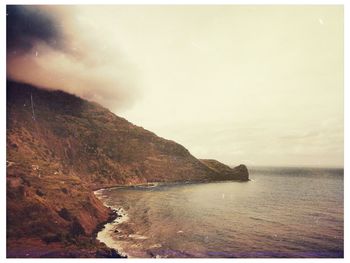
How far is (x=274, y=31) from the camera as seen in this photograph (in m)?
14.2

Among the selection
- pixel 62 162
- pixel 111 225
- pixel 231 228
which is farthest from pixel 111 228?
pixel 231 228

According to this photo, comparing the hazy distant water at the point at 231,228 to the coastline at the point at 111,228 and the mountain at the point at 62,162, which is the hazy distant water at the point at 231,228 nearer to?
the coastline at the point at 111,228

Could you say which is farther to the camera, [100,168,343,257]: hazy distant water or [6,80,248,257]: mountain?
[100,168,343,257]: hazy distant water

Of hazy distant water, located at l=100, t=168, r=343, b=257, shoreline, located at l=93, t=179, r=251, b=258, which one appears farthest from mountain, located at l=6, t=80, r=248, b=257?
hazy distant water, located at l=100, t=168, r=343, b=257

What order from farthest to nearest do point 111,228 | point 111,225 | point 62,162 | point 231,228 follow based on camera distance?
1. point 62,162
2. point 111,225
3. point 231,228
4. point 111,228

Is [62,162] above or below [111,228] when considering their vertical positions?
above

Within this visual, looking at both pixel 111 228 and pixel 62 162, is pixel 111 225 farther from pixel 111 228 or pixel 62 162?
pixel 62 162

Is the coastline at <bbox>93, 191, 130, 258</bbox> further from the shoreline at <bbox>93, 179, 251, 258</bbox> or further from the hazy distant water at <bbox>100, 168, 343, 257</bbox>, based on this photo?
the hazy distant water at <bbox>100, 168, 343, 257</bbox>

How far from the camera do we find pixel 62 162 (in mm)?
15672

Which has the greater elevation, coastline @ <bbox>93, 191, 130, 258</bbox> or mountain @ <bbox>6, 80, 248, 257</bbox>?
mountain @ <bbox>6, 80, 248, 257</bbox>

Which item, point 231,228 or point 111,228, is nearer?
point 111,228

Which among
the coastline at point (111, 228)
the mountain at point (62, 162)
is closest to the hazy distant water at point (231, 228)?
the coastline at point (111, 228)

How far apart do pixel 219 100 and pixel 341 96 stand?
221 inches

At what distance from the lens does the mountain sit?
1284 centimetres
